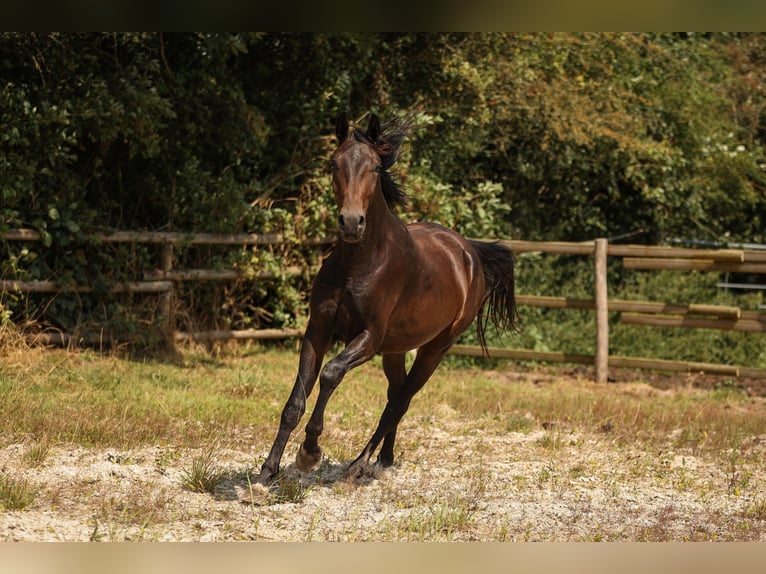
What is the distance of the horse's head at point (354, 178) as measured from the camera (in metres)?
4.91

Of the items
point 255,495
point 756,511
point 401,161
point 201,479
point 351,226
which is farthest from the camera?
point 401,161

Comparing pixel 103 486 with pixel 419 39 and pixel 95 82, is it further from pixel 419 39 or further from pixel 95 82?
pixel 419 39

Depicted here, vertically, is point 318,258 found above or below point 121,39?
below

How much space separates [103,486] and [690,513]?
3454 millimetres

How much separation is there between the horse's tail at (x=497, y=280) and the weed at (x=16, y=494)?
3.68m

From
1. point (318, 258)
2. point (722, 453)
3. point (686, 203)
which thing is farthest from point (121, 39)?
point (686, 203)

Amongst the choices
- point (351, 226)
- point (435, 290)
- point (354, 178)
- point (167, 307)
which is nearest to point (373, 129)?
point (354, 178)

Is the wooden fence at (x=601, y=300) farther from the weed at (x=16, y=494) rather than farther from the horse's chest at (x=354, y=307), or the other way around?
the weed at (x=16, y=494)

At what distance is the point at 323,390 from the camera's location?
17.6 feet

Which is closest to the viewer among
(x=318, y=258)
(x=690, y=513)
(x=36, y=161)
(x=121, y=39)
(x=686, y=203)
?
(x=690, y=513)

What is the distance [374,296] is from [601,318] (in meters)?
6.68

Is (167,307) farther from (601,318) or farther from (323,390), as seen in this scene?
(323,390)

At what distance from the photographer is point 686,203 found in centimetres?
1477

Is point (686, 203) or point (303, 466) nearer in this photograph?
point (303, 466)
